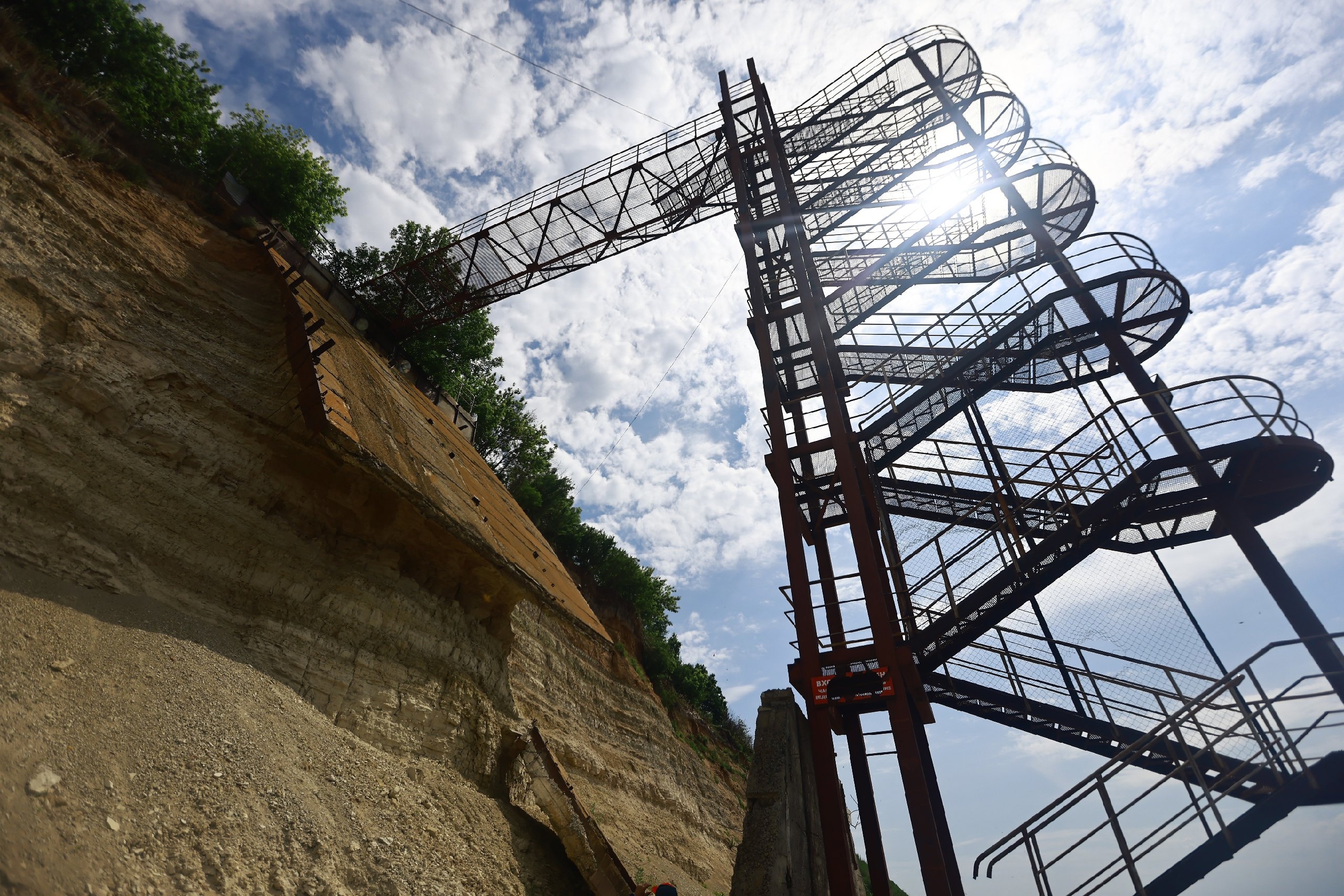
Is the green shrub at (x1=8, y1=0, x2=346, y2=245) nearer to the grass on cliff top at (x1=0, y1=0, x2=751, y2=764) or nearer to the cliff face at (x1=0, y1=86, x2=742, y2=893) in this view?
the grass on cliff top at (x1=0, y1=0, x2=751, y2=764)

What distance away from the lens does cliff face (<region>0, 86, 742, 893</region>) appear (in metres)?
4.55

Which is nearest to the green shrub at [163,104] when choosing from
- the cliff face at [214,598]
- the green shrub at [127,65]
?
the green shrub at [127,65]

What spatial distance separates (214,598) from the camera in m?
6.42

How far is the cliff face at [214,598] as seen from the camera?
14.9 feet

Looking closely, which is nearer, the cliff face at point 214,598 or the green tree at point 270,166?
the cliff face at point 214,598

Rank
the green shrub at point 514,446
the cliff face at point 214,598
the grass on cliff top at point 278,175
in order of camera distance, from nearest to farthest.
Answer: the cliff face at point 214,598, the grass on cliff top at point 278,175, the green shrub at point 514,446

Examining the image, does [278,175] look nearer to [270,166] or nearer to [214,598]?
[270,166]

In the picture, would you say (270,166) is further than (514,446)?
No

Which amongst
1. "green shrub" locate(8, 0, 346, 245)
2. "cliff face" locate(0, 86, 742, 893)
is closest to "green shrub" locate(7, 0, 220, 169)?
"green shrub" locate(8, 0, 346, 245)

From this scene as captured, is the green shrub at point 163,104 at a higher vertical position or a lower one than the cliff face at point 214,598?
higher

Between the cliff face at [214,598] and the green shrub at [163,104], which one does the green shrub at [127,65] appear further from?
the cliff face at [214,598]

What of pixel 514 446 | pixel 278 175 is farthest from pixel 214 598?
pixel 514 446

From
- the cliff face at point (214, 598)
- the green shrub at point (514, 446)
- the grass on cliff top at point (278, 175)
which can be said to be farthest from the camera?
the green shrub at point (514, 446)

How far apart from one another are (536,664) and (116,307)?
9068 millimetres
